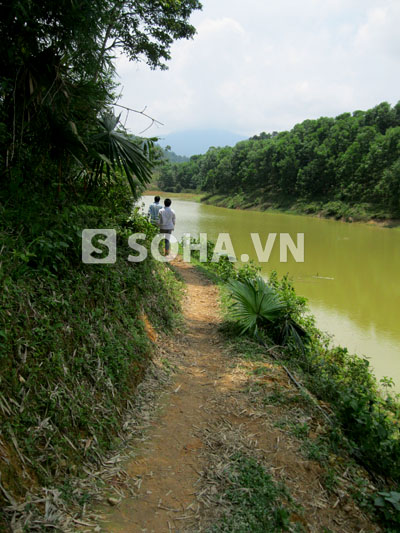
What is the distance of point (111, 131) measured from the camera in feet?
15.5

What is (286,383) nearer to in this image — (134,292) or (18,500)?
(134,292)

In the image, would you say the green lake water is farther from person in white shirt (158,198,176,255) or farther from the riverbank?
the riverbank

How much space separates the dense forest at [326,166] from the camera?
40844 millimetres

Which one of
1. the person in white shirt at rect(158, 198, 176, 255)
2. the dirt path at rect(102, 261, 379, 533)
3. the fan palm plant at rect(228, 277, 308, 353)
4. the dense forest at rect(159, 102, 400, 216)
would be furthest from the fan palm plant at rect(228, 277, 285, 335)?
the dense forest at rect(159, 102, 400, 216)

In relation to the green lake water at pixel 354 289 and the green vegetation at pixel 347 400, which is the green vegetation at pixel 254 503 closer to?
the green vegetation at pixel 347 400

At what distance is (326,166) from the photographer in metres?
50.2

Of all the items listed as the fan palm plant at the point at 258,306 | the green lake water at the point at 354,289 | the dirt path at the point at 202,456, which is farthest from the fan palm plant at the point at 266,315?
the green lake water at the point at 354,289

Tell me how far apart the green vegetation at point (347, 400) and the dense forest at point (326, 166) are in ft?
101

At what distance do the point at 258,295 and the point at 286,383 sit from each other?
5.67 ft

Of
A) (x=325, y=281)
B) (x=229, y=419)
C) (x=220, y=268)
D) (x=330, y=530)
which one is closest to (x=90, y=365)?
(x=229, y=419)

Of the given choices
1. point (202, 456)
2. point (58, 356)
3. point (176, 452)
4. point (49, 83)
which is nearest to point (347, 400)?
point (202, 456)

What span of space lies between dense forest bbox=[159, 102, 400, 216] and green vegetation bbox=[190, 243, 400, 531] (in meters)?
30.7

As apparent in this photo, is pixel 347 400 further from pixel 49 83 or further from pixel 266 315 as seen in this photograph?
pixel 49 83

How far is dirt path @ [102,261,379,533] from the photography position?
8.27ft
